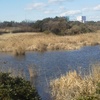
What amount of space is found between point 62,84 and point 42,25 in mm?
41096

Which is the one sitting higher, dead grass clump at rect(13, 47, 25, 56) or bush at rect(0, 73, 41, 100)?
bush at rect(0, 73, 41, 100)

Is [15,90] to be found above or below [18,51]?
above

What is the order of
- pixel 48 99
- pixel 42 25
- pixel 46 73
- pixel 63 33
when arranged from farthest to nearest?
pixel 42 25 → pixel 63 33 → pixel 46 73 → pixel 48 99

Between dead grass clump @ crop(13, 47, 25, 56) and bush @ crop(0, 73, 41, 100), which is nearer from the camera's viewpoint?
bush @ crop(0, 73, 41, 100)

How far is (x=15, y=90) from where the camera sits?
7.02m

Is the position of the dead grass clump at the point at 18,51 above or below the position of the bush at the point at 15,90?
below

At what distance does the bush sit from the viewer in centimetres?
685

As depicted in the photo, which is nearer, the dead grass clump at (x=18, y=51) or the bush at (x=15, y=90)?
the bush at (x=15, y=90)

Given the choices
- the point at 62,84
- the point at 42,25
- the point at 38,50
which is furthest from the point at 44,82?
the point at 42,25

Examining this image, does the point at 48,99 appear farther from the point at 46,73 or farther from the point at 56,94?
the point at 46,73

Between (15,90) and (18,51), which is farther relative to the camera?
(18,51)

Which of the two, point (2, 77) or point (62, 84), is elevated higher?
point (2, 77)

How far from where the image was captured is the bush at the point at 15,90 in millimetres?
6852

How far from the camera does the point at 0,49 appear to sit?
32.0 metres
